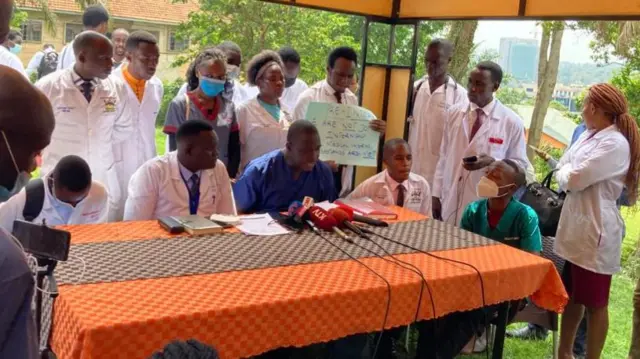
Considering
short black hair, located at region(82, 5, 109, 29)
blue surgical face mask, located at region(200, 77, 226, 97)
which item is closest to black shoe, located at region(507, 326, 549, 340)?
blue surgical face mask, located at region(200, 77, 226, 97)

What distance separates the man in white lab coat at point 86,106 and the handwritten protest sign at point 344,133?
4.78 feet

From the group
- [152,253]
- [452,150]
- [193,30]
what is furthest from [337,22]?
[152,253]

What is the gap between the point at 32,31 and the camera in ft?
44.5

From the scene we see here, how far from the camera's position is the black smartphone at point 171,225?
3023 mm

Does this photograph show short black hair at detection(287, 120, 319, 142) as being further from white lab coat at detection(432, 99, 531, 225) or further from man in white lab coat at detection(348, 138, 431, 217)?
white lab coat at detection(432, 99, 531, 225)

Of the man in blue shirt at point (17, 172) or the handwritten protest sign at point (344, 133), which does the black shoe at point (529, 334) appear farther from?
the man in blue shirt at point (17, 172)

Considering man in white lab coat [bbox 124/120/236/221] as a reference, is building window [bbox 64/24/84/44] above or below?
above

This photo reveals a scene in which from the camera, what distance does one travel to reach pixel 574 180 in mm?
3715

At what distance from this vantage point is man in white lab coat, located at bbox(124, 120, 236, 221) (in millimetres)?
3389

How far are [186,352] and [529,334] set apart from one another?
155 inches

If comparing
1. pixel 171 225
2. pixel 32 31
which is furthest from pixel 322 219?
pixel 32 31

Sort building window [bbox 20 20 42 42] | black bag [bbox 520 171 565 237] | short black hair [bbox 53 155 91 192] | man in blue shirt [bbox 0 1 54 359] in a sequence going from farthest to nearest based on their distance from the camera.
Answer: building window [bbox 20 20 42 42]
black bag [bbox 520 171 565 237]
short black hair [bbox 53 155 91 192]
man in blue shirt [bbox 0 1 54 359]

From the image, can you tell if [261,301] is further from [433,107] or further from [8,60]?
[433,107]

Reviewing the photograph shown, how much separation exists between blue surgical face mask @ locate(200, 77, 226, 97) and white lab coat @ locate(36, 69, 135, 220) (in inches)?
24.0
